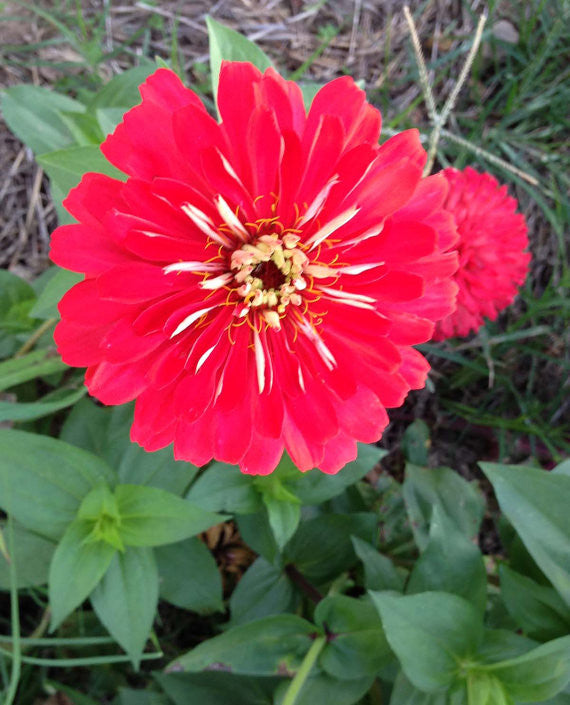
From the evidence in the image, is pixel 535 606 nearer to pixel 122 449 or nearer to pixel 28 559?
pixel 122 449

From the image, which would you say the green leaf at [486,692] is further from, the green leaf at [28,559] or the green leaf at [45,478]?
the green leaf at [28,559]

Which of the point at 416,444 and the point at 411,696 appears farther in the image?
the point at 416,444

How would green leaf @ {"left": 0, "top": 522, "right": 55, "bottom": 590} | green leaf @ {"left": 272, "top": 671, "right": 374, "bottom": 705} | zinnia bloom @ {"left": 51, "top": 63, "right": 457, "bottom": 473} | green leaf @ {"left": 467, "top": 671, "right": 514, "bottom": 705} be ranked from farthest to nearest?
1. green leaf @ {"left": 0, "top": 522, "right": 55, "bottom": 590}
2. green leaf @ {"left": 272, "top": 671, "right": 374, "bottom": 705}
3. green leaf @ {"left": 467, "top": 671, "right": 514, "bottom": 705}
4. zinnia bloom @ {"left": 51, "top": 63, "right": 457, "bottom": 473}

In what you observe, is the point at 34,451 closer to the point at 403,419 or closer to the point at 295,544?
the point at 295,544

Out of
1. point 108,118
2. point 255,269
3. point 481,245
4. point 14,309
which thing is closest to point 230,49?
point 108,118

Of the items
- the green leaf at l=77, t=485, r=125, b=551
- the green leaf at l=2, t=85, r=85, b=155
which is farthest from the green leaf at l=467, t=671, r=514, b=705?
the green leaf at l=2, t=85, r=85, b=155

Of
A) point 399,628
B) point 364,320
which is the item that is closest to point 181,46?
point 364,320

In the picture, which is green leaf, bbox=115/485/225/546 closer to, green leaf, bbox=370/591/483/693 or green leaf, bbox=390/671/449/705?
green leaf, bbox=370/591/483/693
